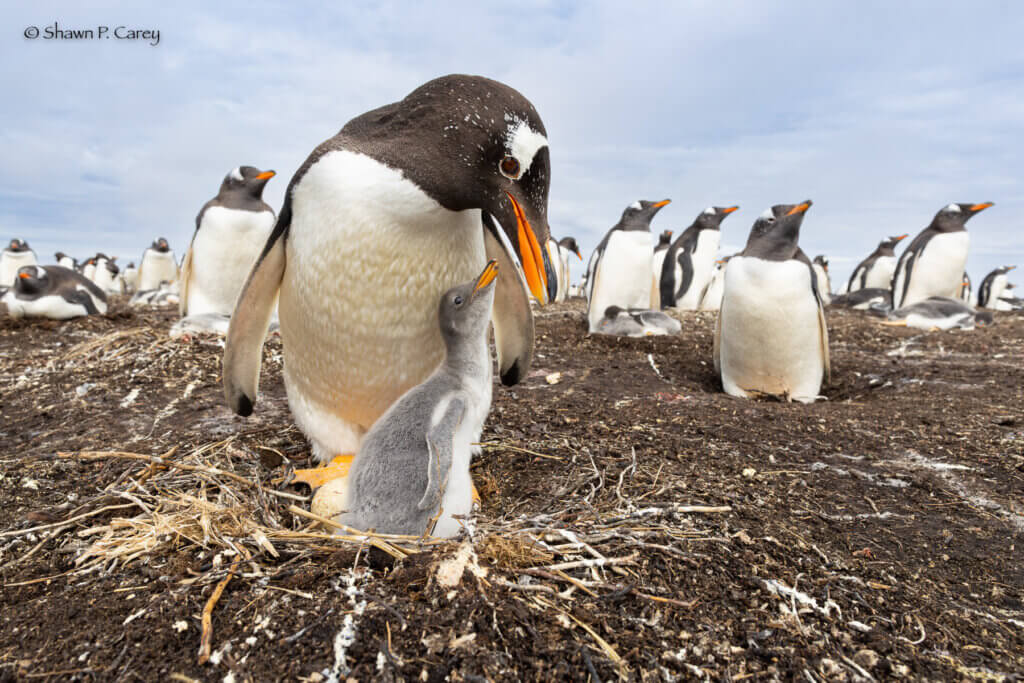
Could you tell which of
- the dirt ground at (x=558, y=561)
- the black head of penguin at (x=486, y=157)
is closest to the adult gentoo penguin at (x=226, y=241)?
the dirt ground at (x=558, y=561)

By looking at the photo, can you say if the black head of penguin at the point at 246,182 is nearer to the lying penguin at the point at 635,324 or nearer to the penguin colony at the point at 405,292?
the lying penguin at the point at 635,324

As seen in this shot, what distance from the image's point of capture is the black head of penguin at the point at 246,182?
6703mm

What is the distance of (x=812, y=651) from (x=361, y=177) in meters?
1.86

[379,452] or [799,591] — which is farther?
[379,452]

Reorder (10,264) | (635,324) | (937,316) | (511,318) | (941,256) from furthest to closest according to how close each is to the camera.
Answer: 1. (10,264)
2. (941,256)
3. (937,316)
4. (635,324)
5. (511,318)

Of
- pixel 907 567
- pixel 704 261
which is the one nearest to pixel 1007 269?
pixel 704 261

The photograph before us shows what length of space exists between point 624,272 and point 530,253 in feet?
25.3

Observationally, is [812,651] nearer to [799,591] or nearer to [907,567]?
[799,591]

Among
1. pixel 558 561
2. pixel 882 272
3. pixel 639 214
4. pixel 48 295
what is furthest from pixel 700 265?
pixel 558 561

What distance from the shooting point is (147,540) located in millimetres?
1775

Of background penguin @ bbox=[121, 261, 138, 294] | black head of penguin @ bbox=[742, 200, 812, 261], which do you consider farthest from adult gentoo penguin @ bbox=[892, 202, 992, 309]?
background penguin @ bbox=[121, 261, 138, 294]

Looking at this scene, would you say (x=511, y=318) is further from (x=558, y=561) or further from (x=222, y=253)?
(x=222, y=253)

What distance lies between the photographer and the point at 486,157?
1.83m

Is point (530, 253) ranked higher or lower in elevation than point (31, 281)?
higher
